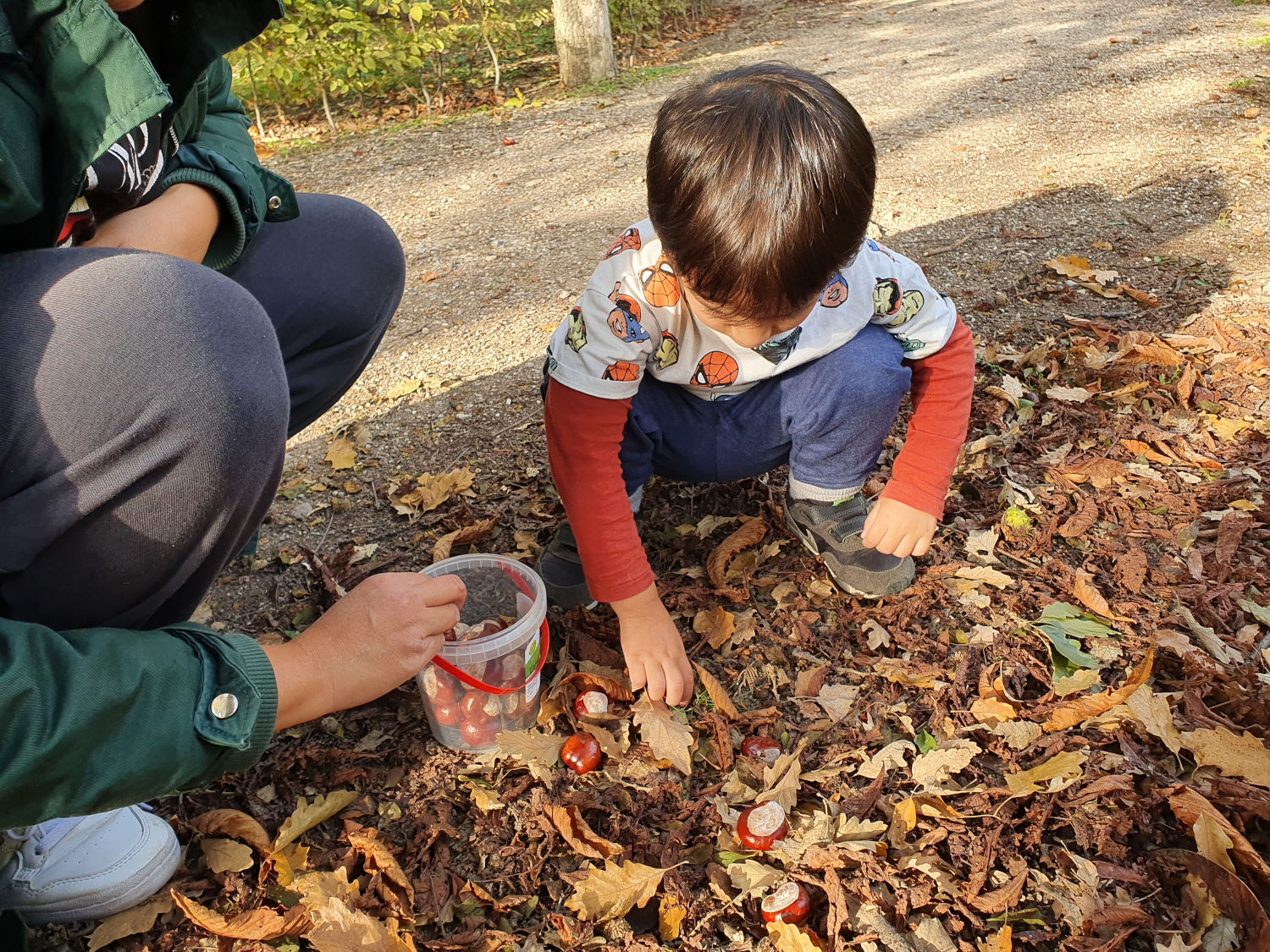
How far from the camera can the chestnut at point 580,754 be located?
1905 mm

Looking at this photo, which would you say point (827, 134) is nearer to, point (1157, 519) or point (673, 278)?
point (673, 278)

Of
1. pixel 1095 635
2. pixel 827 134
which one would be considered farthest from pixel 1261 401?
pixel 827 134

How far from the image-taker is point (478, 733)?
6.33 ft

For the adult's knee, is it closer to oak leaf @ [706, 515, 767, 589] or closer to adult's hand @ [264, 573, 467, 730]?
adult's hand @ [264, 573, 467, 730]

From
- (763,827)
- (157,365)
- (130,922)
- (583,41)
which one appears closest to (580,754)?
(763,827)

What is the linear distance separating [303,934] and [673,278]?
1452 millimetres

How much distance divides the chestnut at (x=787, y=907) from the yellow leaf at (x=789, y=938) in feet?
0.04

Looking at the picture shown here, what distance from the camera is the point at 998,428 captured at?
2838 millimetres

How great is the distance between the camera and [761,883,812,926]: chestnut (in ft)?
5.29

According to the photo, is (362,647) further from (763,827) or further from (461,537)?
(461,537)

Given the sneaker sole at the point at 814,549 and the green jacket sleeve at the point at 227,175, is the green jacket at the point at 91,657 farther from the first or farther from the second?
the sneaker sole at the point at 814,549

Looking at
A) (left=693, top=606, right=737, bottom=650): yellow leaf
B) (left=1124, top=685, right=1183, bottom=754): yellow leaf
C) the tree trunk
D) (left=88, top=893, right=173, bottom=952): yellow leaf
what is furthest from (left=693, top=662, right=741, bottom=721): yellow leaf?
the tree trunk

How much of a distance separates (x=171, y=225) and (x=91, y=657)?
0.93 m

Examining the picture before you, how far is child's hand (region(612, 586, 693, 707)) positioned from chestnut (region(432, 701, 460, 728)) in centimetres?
39
